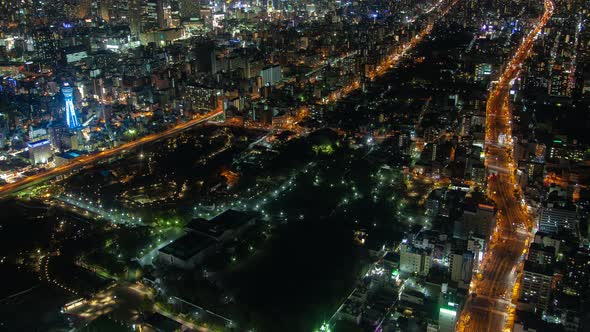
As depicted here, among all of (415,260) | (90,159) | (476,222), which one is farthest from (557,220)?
(90,159)

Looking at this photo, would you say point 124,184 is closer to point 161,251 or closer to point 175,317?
point 161,251

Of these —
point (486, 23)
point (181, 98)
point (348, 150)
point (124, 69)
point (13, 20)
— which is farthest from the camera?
point (486, 23)

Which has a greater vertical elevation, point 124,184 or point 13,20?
point 13,20

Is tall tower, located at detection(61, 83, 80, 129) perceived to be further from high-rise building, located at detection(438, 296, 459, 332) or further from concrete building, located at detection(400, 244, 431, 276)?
high-rise building, located at detection(438, 296, 459, 332)

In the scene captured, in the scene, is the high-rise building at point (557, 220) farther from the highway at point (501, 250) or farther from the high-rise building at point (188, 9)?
the high-rise building at point (188, 9)

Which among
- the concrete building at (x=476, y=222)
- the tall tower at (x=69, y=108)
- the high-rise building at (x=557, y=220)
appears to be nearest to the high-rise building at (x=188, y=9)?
the tall tower at (x=69, y=108)

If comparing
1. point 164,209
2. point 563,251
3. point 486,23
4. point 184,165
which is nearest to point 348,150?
point 184,165

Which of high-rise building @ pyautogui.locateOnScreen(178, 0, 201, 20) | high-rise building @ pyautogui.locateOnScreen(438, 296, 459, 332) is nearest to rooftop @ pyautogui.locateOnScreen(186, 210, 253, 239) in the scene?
high-rise building @ pyautogui.locateOnScreen(438, 296, 459, 332)

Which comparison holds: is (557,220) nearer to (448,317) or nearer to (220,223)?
(448,317)
